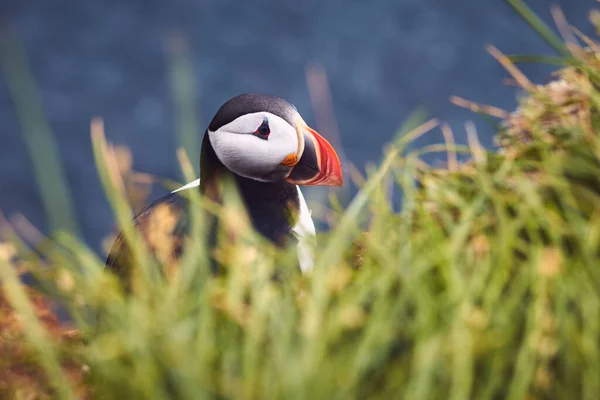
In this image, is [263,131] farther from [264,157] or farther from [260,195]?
[260,195]

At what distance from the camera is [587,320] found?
1276 millimetres

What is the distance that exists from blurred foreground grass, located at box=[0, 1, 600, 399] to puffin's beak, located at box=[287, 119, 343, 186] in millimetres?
1343

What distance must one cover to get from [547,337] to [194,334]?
59 cm

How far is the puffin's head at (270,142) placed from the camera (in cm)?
296

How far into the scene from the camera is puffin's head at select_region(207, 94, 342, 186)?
9.71 feet

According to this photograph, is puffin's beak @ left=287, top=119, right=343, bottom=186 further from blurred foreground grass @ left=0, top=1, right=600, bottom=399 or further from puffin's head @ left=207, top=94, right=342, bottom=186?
blurred foreground grass @ left=0, top=1, right=600, bottom=399

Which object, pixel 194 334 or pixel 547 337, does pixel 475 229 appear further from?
pixel 194 334

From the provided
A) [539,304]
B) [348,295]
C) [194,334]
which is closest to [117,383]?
[194,334]

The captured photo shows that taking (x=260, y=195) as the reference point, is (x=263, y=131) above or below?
above

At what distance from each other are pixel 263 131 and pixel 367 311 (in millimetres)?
1695

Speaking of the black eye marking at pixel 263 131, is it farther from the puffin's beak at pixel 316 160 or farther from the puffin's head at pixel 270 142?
the puffin's beak at pixel 316 160

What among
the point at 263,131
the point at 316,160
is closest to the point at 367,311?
the point at 316,160

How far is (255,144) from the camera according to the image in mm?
2990

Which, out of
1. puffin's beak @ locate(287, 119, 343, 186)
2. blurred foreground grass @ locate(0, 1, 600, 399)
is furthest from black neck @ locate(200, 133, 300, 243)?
blurred foreground grass @ locate(0, 1, 600, 399)
